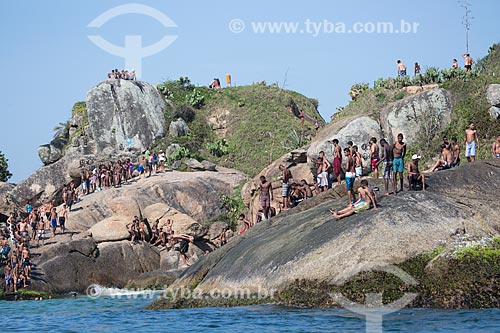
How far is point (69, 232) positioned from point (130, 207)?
305 centimetres

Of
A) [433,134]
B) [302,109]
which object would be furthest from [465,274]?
[302,109]

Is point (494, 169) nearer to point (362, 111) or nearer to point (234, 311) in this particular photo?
point (234, 311)

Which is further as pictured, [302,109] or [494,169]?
[302,109]

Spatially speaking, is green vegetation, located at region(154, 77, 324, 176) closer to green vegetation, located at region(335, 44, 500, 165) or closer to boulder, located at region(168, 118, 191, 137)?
boulder, located at region(168, 118, 191, 137)

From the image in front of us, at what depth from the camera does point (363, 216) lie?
1884cm

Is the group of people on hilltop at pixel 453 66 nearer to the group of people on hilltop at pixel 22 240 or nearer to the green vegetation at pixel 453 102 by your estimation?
the green vegetation at pixel 453 102

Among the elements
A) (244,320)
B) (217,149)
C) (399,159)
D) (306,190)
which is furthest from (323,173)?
(217,149)

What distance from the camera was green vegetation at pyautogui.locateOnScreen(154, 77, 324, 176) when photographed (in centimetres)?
4956

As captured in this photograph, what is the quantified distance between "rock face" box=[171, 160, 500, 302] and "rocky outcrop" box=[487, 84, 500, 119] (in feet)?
39.2

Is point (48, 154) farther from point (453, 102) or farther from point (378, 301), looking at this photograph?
point (378, 301)

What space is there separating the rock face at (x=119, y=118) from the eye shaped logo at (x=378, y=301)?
1311 inches

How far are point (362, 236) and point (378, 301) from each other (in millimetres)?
1808

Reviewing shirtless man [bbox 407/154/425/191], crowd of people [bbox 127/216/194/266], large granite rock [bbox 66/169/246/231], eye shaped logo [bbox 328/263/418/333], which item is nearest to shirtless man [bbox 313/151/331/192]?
shirtless man [bbox 407/154/425/191]

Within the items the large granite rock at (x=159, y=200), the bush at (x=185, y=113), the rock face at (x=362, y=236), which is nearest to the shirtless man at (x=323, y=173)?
the rock face at (x=362, y=236)
